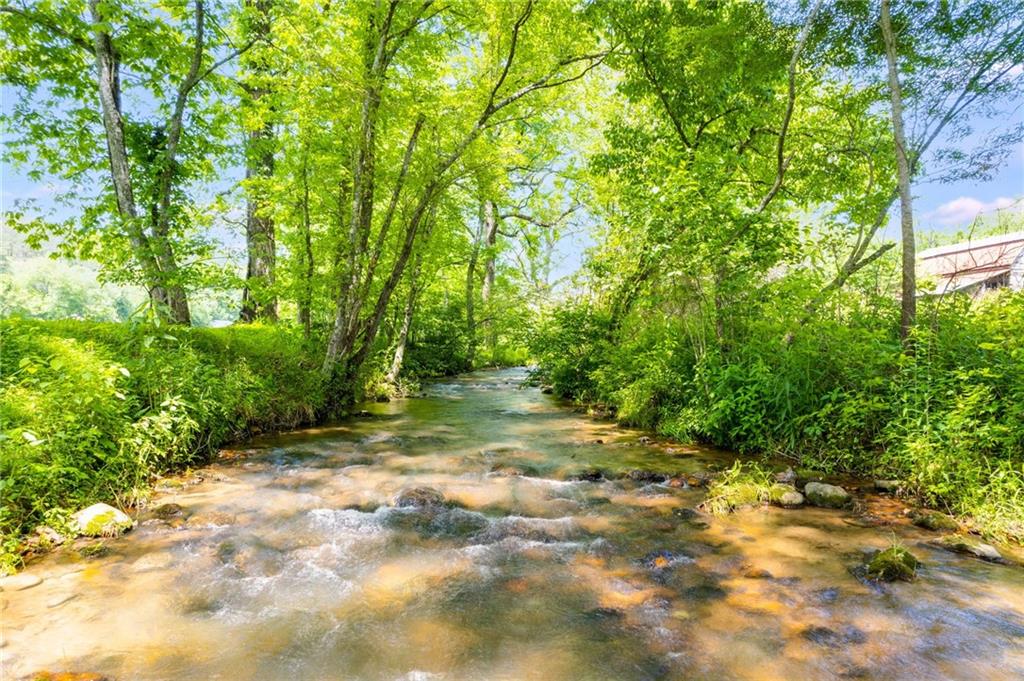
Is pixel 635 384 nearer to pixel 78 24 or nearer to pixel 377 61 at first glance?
pixel 377 61

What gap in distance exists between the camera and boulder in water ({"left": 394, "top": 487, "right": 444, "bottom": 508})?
5.47 meters

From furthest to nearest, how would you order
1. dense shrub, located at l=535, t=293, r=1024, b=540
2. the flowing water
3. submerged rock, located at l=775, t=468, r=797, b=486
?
1. submerged rock, located at l=775, t=468, r=797, b=486
2. dense shrub, located at l=535, t=293, r=1024, b=540
3. the flowing water

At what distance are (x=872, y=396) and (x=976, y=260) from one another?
5.47m

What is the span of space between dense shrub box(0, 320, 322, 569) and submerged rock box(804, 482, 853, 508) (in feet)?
23.4

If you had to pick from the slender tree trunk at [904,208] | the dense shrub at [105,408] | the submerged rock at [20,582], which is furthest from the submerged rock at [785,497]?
the dense shrub at [105,408]

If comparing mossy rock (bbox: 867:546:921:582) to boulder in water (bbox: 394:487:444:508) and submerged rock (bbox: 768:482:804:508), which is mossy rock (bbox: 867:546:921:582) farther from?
boulder in water (bbox: 394:487:444:508)

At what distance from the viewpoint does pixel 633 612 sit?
11.1 ft

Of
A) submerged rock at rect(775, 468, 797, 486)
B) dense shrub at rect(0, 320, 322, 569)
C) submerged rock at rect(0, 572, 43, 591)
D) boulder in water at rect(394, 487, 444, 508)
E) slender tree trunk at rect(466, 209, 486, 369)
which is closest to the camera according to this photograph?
submerged rock at rect(0, 572, 43, 591)

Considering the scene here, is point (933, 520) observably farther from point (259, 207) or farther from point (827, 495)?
point (259, 207)

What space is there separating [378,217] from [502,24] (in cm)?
648

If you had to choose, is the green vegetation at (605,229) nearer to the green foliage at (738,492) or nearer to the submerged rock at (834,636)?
the green foliage at (738,492)

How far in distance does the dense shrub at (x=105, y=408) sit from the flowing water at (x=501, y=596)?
1.97 ft

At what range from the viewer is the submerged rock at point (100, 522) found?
4.35m

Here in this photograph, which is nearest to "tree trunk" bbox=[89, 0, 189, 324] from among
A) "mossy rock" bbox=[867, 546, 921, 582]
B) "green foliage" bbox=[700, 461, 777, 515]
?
"green foliage" bbox=[700, 461, 777, 515]
